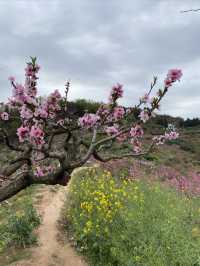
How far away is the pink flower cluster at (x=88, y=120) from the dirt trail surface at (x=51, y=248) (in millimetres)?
4386

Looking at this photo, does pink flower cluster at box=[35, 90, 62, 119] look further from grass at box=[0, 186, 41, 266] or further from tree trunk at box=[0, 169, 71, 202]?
grass at box=[0, 186, 41, 266]

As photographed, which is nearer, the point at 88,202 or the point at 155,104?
the point at 155,104

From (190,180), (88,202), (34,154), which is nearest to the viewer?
(34,154)

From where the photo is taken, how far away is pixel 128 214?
12.4m

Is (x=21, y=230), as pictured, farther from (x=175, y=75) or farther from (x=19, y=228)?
(x=175, y=75)

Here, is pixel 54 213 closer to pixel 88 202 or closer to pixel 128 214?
pixel 88 202

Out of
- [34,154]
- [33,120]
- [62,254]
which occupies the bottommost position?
[62,254]

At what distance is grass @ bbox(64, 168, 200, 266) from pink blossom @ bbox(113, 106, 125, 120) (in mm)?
2902

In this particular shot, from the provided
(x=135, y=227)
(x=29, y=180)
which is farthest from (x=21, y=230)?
(x=29, y=180)

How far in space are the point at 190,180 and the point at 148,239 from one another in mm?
7288

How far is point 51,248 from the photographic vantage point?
1252 cm

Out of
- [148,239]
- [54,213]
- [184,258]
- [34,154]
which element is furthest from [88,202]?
[34,154]

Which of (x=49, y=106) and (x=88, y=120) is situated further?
(x=88, y=120)

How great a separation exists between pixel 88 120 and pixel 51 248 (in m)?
5.07
